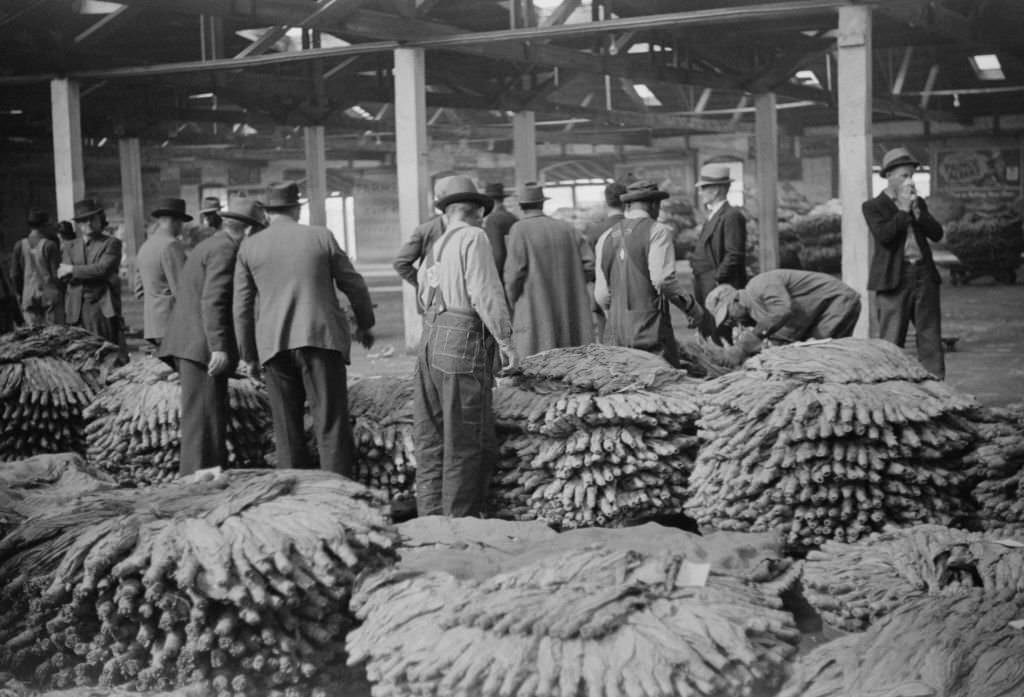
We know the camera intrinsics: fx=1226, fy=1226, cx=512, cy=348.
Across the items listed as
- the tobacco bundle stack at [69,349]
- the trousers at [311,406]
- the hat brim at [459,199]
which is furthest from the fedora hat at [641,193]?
the tobacco bundle stack at [69,349]

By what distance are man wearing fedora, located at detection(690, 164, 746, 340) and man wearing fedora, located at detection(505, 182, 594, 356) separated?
3.25 ft

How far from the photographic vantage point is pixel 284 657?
3049mm

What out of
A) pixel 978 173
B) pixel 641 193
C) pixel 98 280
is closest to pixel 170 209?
pixel 98 280

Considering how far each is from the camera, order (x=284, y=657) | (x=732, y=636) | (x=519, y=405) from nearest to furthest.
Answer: (x=732, y=636) < (x=284, y=657) < (x=519, y=405)

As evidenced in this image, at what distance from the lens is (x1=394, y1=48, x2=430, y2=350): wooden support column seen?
1298 cm

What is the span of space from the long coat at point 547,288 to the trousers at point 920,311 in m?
2.06

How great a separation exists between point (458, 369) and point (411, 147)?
25.5 feet

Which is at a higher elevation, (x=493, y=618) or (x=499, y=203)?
(x=499, y=203)

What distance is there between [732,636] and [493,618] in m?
0.54

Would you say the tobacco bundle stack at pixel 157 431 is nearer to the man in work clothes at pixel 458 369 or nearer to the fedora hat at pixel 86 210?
the man in work clothes at pixel 458 369

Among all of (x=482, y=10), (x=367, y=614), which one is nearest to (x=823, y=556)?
(x=367, y=614)

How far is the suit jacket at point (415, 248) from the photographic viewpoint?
8.34m

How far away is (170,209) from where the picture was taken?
26.9ft

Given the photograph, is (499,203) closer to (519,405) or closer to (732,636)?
(519,405)
